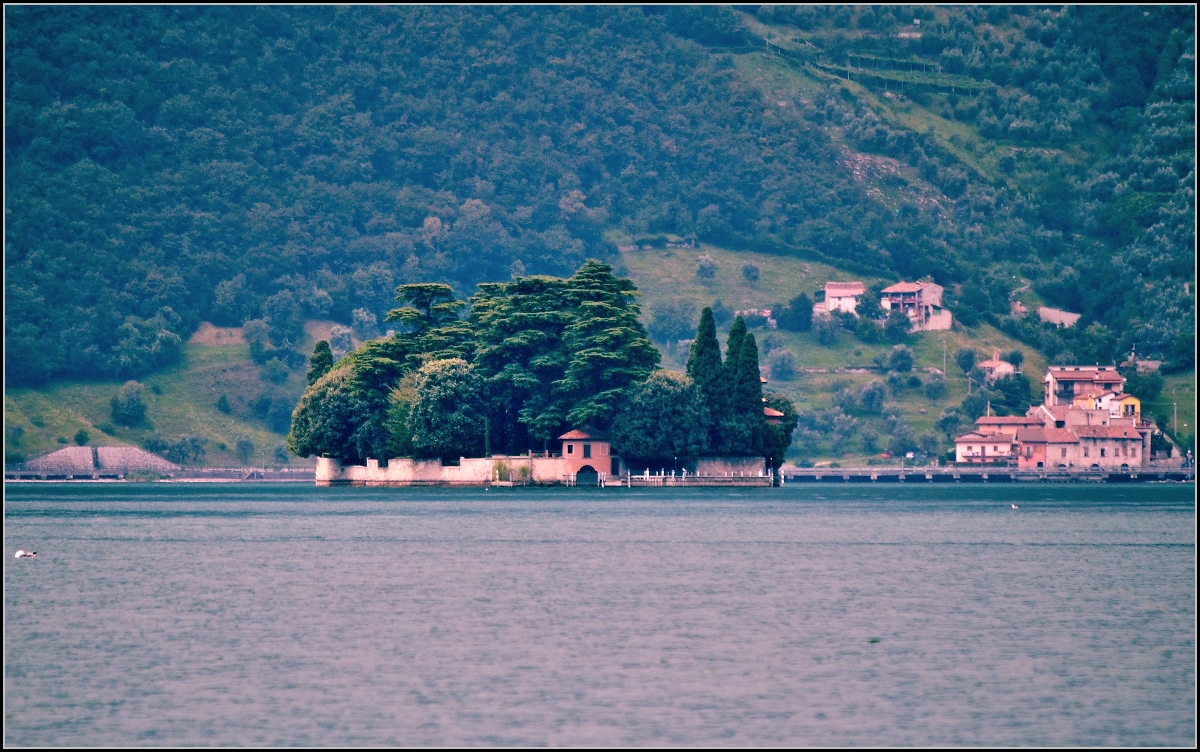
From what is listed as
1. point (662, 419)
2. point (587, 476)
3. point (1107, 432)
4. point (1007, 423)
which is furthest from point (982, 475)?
point (662, 419)

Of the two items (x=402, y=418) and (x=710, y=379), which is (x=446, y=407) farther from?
(x=710, y=379)

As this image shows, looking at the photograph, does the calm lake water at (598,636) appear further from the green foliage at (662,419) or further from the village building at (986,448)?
the village building at (986,448)

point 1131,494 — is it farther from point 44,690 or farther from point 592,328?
point 44,690

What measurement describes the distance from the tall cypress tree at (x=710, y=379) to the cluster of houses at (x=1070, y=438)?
2676 inches

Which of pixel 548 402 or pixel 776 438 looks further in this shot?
pixel 776 438

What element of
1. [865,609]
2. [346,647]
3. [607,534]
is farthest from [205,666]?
[607,534]

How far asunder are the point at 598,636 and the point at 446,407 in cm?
7739

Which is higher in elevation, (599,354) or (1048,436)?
(599,354)

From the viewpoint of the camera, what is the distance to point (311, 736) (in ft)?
101

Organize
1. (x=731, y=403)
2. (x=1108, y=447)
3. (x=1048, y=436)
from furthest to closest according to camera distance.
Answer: (x=1048, y=436), (x=1108, y=447), (x=731, y=403)

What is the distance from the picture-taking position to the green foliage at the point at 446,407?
11850cm

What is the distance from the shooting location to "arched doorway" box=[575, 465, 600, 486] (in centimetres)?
12431

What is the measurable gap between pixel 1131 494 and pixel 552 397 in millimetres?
49378

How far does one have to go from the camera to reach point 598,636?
42562mm
